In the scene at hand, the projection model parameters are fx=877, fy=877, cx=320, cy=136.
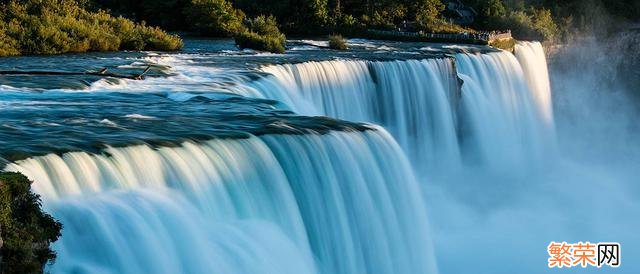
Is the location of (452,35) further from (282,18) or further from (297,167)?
(297,167)

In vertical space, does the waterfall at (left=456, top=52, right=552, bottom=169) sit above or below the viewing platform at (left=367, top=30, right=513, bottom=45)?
below

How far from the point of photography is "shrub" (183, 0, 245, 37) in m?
40.6

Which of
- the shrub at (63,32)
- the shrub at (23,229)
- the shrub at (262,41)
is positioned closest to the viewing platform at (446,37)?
the shrub at (262,41)

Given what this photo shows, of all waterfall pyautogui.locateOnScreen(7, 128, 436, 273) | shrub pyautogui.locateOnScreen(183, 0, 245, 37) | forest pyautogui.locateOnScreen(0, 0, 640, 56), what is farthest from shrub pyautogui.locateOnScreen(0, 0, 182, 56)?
waterfall pyautogui.locateOnScreen(7, 128, 436, 273)

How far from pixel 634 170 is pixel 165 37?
2019 centimetres

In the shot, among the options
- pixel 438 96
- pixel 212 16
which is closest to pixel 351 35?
pixel 212 16

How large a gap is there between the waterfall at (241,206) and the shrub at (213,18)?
27.1 meters

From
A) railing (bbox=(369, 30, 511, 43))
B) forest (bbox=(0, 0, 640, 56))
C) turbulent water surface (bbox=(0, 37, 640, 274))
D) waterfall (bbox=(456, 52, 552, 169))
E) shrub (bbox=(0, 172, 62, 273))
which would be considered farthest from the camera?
railing (bbox=(369, 30, 511, 43))

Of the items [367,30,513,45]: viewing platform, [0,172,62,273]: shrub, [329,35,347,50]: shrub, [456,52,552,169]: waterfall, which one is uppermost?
[0,172,62,273]: shrub

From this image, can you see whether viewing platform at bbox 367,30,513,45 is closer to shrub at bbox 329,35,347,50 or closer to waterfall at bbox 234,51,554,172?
waterfall at bbox 234,51,554,172

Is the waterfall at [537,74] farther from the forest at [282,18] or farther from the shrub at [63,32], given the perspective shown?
the shrub at [63,32]

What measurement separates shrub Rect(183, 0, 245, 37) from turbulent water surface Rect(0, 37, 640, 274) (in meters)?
7.95

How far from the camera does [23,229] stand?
8.93m

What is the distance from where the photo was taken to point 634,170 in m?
37.0
